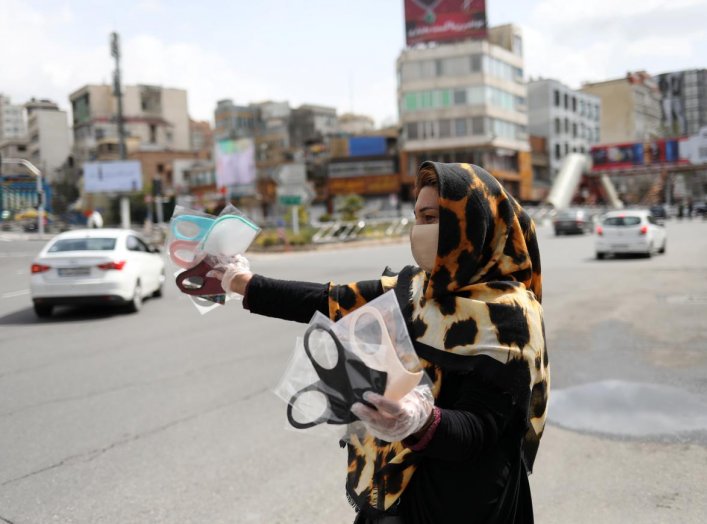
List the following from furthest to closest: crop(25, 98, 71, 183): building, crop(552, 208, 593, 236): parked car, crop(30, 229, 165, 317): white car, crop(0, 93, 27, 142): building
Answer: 1. crop(0, 93, 27, 142): building
2. crop(25, 98, 71, 183): building
3. crop(552, 208, 593, 236): parked car
4. crop(30, 229, 165, 317): white car

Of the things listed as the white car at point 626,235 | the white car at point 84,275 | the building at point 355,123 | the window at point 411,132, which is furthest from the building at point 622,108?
the white car at point 84,275

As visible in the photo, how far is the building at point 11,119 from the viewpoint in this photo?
153 metres

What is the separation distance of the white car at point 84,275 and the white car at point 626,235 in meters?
13.7

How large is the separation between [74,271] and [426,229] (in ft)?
33.2

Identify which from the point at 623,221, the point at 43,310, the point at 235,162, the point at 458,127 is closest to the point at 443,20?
the point at 458,127

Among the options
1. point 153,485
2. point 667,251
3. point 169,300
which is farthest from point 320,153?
point 153,485

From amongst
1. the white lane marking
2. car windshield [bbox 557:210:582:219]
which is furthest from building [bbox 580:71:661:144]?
the white lane marking

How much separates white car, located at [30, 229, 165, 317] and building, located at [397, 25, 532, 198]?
1973 inches

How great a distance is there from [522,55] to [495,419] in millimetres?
70882

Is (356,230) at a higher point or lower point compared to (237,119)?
lower

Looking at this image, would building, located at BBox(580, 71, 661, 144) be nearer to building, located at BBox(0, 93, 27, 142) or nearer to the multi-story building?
the multi-story building

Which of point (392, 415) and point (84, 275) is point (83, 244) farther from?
point (392, 415)

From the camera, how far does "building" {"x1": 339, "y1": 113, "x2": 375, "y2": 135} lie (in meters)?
95.4

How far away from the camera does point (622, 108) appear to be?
91812 mm
